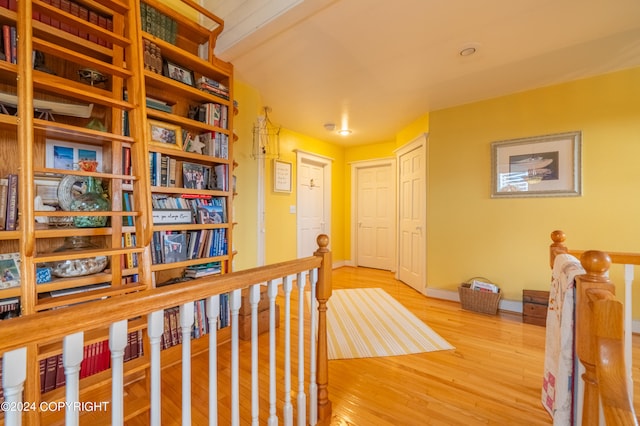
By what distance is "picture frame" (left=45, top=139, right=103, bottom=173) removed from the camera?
152cm

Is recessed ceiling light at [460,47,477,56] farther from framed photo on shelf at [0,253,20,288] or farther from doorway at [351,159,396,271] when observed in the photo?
framed photo on shelf at [0,253,20,288]

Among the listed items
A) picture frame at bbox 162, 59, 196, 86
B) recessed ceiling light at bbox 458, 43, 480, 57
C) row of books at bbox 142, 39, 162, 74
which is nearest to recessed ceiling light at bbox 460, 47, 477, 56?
recessed ceiling light at bbox 458, 43, 480, 57

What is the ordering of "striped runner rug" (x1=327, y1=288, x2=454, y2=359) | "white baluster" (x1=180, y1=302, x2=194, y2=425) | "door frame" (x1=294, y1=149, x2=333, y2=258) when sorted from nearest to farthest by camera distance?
1. "white baluster" (x1=180, y1=302, x2=194, y2=425)
2. "striped runner rug" (x1=327, y1=288, x2=454, y2=359)
3. "door frame" (x1=294, y1=149, x2=333, y2=258)

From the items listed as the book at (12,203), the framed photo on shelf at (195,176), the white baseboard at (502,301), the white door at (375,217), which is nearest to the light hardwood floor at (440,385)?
the white baseboard at (502,301)

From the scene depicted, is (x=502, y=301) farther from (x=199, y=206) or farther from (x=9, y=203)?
(x=9, y=203)

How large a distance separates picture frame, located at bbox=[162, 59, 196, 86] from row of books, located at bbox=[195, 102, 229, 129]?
197 mm

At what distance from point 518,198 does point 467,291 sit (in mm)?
1157

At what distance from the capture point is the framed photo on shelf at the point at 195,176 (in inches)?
82.1

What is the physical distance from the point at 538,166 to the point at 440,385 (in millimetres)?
2468

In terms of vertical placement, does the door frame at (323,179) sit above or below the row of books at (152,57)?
below

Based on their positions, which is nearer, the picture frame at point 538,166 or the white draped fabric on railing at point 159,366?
the white draped fabric on railing at point 159,366

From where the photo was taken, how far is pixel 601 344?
77 centimetres

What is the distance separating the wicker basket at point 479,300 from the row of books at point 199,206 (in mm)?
2671

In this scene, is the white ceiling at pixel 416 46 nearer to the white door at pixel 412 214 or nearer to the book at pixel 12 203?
the white door at pixel 412 214
